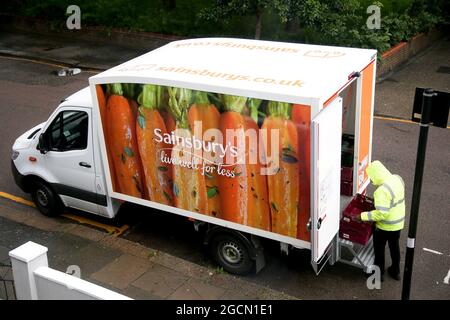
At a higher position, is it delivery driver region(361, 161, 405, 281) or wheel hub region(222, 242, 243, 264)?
delivery driver region(361, 161, 405, 281)

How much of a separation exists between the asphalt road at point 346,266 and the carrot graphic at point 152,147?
115cm

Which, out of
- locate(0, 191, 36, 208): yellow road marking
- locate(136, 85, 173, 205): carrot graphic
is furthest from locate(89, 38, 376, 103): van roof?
locate(0, 191, 36, 208): yellow road marking

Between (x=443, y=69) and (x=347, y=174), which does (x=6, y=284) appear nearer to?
(x=347, y=174)

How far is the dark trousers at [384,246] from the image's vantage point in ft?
24.1

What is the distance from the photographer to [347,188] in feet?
27.5

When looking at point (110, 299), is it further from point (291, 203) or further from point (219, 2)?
point (219, 2)

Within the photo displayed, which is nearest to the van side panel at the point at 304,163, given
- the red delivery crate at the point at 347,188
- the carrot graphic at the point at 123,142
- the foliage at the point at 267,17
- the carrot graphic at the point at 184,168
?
the carrot graphic at the point at 184,168

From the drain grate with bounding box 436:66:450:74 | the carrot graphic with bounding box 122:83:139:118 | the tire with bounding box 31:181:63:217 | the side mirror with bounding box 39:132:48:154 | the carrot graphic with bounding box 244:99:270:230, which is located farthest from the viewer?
the drain grate with bounding box 436:66:450:74

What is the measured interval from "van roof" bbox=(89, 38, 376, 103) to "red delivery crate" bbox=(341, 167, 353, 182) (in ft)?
5.28

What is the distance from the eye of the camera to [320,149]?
6.32 m

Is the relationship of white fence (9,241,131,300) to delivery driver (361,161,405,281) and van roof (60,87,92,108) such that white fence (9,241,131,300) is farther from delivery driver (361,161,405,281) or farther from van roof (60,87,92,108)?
delivery driver (361,161,405,281)

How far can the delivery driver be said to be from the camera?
7.09m

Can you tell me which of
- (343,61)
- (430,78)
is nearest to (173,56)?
(343,61)

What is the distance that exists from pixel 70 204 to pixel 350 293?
4.50 metres
